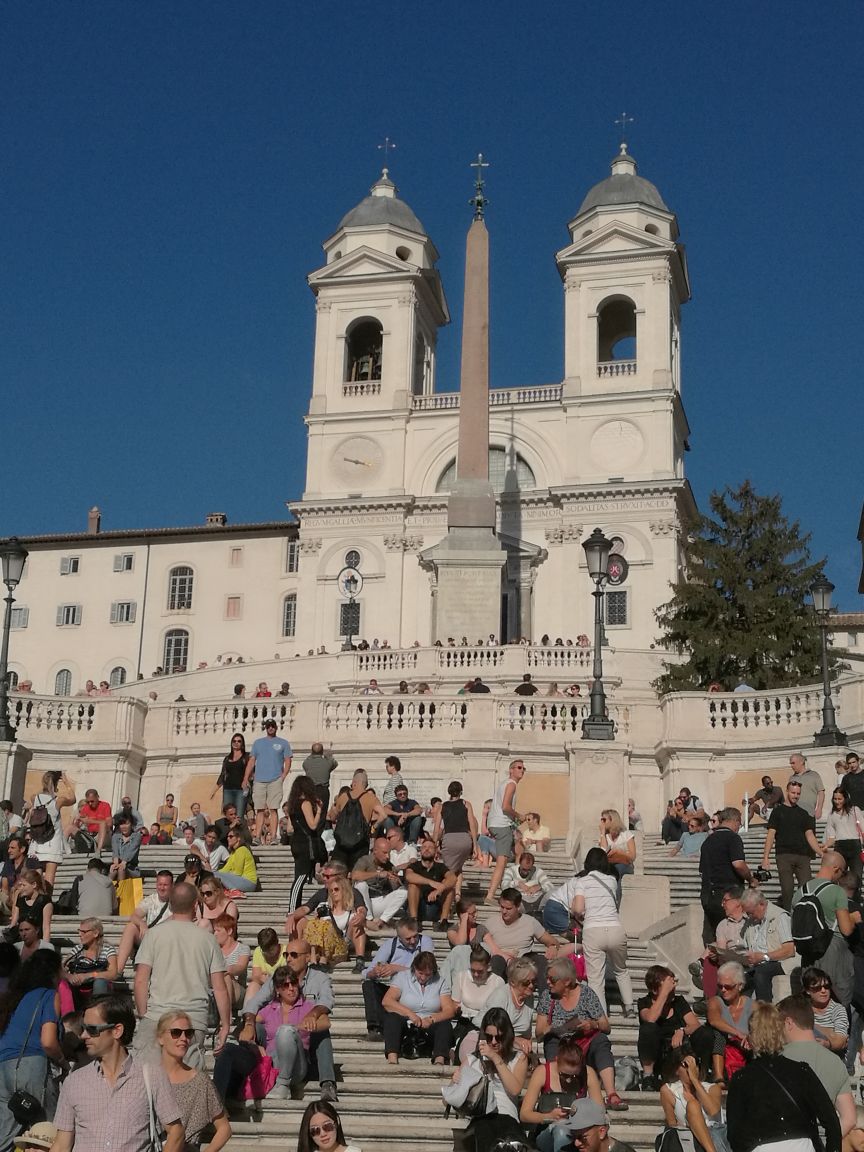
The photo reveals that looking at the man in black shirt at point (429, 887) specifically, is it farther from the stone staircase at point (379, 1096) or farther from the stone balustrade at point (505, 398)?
the stone balustrade at point (505, 398)

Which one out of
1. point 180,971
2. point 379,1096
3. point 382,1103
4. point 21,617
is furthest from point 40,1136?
point 21,617

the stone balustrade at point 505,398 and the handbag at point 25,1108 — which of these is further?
the stone balustrade at point 505,398

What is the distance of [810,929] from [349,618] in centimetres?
5090

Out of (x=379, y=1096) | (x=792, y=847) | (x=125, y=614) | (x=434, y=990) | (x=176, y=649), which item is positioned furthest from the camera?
(x=125, y=614)

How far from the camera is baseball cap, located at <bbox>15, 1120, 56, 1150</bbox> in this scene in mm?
8828

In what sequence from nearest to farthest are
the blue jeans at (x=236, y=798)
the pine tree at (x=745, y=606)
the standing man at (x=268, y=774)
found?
the blue jeans at (x=236, y=798)
the standing man at (x=268, y=774)
the pine tree at (x=745, y=606)

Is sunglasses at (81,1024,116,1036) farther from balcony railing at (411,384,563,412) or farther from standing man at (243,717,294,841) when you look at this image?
balcony railing at (411,384,563,412)

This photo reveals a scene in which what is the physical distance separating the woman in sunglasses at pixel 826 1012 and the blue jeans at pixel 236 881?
25.0ft

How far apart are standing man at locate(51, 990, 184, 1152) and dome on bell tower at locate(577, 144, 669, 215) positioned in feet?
202

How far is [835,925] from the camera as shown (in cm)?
1316

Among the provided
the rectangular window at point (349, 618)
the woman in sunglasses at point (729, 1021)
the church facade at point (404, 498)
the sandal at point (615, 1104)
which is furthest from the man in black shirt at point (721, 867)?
the rectangular window at point (349, 618)

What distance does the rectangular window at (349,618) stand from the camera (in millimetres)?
63000

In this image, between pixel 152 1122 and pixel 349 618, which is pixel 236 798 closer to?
pixel 152 1122

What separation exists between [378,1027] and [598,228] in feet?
188
